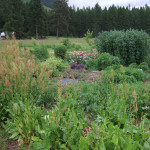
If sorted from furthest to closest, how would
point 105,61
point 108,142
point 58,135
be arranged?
point 105,61 < point 58,135 < point 108,142

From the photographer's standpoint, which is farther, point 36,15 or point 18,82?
point 36,15

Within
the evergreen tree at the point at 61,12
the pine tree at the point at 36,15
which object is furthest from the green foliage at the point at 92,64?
the evergreen tree at the point at 61,12

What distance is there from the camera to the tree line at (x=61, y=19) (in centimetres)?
3625

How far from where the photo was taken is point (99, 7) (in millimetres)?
53156

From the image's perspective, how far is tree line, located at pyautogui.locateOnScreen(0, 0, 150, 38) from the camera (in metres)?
36.2

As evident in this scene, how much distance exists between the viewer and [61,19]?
136ft

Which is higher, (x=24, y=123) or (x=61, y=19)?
(x=61, y=19)

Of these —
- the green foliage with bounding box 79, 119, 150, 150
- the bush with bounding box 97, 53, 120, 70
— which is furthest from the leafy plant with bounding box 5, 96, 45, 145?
the bush with bounding box 97, 53, 120, 70

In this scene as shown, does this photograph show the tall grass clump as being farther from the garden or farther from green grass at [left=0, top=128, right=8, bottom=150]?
green grass at [left=0, top=128, right=8, bottom=150]

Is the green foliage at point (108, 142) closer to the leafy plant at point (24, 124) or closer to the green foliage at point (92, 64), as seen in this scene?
the leafy plant at point (24, 124)

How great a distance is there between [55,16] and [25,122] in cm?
4126

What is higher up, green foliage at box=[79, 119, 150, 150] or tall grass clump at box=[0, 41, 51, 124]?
tall grass clump at box=[0, 41, 51, 124]

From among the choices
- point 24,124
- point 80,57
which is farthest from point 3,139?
point 80,57

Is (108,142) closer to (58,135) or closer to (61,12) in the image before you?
(58,135)
